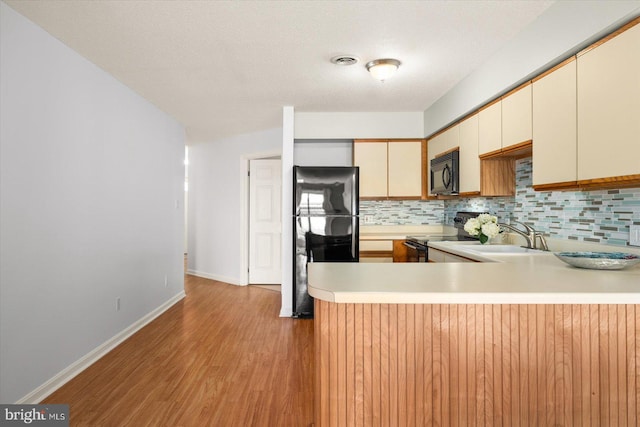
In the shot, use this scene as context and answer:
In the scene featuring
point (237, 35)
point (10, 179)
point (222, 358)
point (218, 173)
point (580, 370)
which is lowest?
point (222, 358)

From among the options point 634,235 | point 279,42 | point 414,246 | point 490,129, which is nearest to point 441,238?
point 414,246

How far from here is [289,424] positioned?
2191 mm

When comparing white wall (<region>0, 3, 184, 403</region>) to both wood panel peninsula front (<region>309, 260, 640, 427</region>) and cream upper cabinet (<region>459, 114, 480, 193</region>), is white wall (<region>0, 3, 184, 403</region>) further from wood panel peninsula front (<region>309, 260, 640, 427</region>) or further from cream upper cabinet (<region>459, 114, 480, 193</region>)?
cream upper cabinet (<region>459, 114, 480, 193</region>)

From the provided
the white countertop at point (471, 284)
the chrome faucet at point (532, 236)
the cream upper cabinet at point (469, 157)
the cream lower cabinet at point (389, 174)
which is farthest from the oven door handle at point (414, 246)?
the white countertop at point (471, 284)

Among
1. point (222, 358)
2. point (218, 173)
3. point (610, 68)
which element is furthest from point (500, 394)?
point (218, 173)

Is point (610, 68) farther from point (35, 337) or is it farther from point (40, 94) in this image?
point (35, 337)

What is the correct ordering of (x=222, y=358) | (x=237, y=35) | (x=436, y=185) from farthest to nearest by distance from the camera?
1. (x=436, y=185)
2. (x=222, y=358)
3. (x=237, y=35)

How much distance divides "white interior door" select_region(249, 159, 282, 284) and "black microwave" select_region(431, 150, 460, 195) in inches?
99.7

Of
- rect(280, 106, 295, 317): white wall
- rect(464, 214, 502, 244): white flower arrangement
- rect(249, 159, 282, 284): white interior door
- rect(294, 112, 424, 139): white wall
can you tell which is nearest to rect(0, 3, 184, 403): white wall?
rect(280, 106, 295, 317): white wall

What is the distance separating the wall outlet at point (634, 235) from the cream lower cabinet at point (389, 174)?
8.54 ft

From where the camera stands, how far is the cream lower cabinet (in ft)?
Answer: 15.4

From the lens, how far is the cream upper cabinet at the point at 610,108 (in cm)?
172

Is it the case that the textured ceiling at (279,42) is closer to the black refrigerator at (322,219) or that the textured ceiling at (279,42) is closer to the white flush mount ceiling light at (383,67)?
the white flush mount ceiling light at (383,67)

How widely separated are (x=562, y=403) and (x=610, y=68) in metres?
1.48
